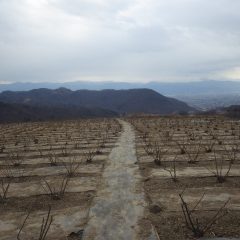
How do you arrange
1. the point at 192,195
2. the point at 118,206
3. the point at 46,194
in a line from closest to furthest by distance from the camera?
1. the point at 118,206
2. the point at 192,195
3. the point at 46,194

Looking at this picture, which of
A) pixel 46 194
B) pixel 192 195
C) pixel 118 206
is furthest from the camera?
pixel 46 194

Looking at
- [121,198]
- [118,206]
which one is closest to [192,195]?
[121,198]

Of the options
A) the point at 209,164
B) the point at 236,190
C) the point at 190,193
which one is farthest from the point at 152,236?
the point at 209,164

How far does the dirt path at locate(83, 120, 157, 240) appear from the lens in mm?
5215

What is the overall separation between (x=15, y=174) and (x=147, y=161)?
3061 mm

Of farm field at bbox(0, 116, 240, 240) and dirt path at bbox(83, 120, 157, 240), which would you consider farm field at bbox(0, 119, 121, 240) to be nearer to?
farm field at bbox(0, 116, 240, 240)

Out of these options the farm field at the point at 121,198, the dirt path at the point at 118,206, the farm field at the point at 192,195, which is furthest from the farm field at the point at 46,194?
the farm field at the point at 192,195

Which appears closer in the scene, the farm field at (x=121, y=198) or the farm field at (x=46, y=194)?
the farm field at (x=121, y=198)

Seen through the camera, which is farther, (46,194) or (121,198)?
(46,194)

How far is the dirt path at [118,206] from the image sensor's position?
17.1ft

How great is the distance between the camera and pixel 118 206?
630 centimetres

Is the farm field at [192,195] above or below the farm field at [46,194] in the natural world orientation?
above

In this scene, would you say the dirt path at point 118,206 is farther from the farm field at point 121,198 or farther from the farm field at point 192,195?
the farm field at point 192,195

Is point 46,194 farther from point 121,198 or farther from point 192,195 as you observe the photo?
point 192,195
